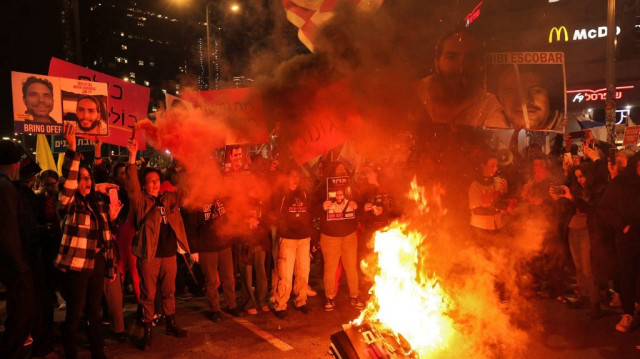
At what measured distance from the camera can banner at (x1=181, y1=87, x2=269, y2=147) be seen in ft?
20.1

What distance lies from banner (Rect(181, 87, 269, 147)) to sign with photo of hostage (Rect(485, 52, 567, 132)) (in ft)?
12.4

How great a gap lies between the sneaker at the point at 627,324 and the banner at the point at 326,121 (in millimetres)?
4087

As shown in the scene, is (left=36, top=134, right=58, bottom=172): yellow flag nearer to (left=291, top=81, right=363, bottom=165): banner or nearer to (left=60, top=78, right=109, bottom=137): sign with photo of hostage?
(left=60, top=78, right=109, bottom=137): sign with photo of hostage

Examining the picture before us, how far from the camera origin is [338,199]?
6336mm

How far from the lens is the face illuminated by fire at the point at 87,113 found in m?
5.93

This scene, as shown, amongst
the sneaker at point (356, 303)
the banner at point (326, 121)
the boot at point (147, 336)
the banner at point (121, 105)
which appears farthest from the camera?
the banner at point (121, 105)

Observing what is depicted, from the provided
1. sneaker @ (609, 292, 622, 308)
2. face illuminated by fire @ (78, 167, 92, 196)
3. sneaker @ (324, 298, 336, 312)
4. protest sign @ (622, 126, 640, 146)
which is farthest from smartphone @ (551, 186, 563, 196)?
face illuminated by fire @ (78, 167, 92, 196)

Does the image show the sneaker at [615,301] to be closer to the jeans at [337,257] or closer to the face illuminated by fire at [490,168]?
the face illuminated by fire at [490,168]

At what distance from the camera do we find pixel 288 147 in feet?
20.3

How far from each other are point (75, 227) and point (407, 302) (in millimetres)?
3314

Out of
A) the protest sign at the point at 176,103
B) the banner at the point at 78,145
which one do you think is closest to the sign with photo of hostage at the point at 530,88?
the protest sign at the point at 176,103

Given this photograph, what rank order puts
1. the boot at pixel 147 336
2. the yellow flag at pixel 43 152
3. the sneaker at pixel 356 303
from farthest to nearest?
1. the yellow flag at pixel 43 152
2. the sneaker at pixel 356 303
3. the boot at pixel 147 336

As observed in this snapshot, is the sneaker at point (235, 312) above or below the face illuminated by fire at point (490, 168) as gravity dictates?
below

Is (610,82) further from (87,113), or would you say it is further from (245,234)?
(87,113)
